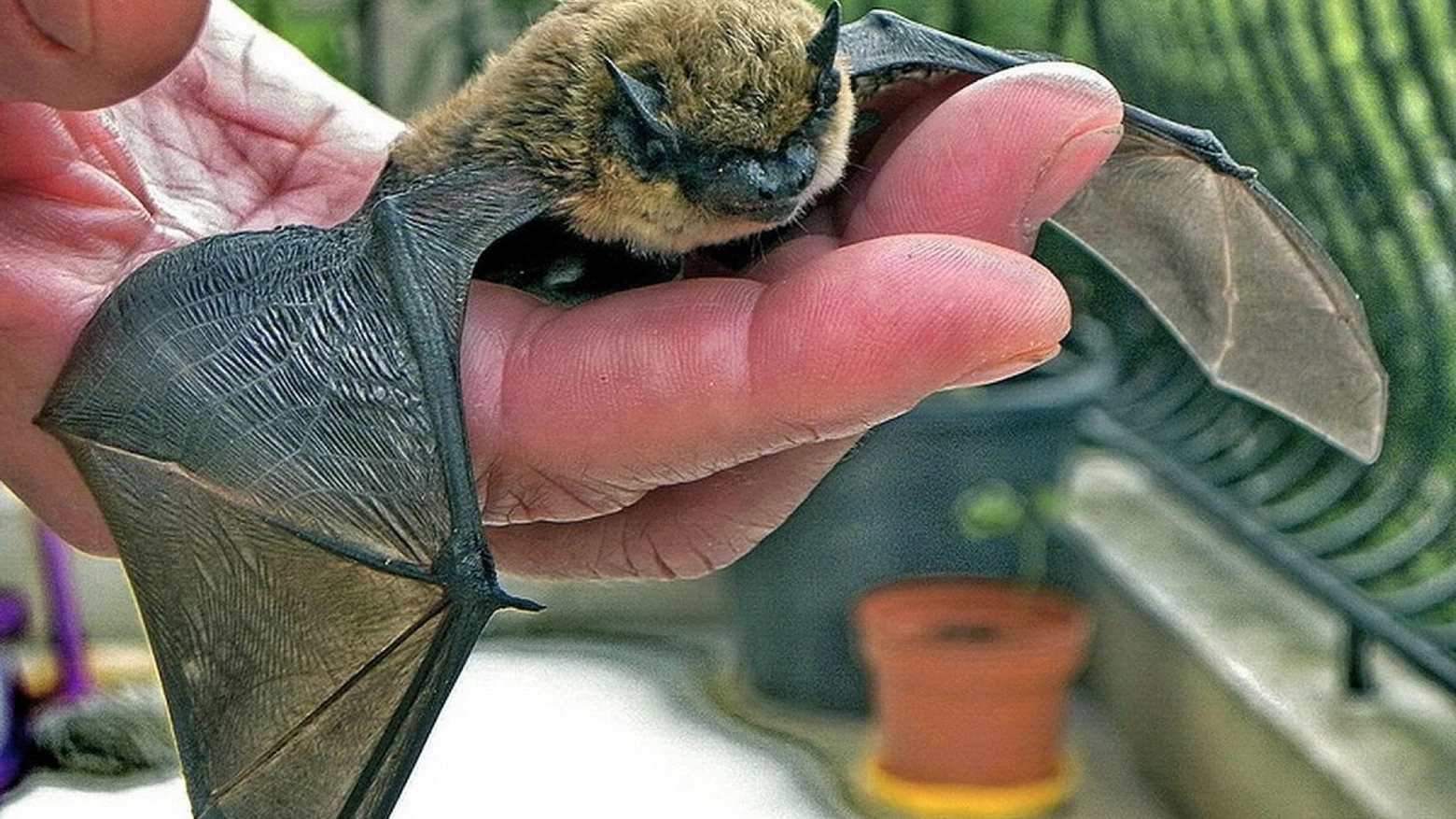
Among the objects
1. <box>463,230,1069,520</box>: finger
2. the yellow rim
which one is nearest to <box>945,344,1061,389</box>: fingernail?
<box>463,230,1069,520</box>: finger

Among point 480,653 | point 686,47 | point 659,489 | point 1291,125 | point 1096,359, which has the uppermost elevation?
point 686,47

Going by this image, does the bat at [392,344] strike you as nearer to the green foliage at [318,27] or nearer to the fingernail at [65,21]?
the fingernail at [65,21]

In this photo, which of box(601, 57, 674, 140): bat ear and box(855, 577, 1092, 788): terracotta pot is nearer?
box(601, 57, 674, 140): bat ear

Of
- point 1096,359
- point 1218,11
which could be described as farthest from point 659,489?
point 1096,359

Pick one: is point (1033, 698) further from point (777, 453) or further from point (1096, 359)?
point (777, 453)

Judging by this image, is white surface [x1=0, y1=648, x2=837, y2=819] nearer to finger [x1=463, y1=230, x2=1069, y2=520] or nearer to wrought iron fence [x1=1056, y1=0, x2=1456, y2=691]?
wrought iron fence [x1=1056, y1=0, x2=1456, y2=691]

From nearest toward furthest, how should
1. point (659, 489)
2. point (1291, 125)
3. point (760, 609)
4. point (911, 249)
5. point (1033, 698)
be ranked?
point (911, 249) → point (659, 489) → point (1291, 125) → point (1033, 698) → point (760, 609)

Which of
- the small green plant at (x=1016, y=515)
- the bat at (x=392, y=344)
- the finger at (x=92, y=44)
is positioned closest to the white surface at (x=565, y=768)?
the small green plant at (x=1016, y=515)

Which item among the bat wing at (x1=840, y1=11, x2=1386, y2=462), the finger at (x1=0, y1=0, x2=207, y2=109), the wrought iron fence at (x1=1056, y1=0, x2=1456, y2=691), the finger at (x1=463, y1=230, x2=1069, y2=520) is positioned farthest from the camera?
the wrought iron fence at (x1=1056, y1=0, x2=1456, y2=691)
